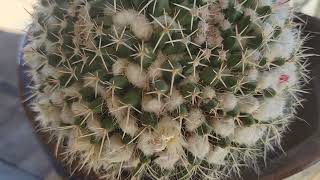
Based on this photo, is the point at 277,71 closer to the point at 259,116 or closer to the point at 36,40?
the point at 259,116

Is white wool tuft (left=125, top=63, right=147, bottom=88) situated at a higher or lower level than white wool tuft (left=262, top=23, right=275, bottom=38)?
lower

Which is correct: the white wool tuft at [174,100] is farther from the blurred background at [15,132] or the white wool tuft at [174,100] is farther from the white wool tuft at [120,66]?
the blurred background at [15,132]

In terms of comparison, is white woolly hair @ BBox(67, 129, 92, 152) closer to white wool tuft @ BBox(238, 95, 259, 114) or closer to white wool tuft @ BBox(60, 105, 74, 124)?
white wool tuft @ BBox(60, 105, 74, 124)

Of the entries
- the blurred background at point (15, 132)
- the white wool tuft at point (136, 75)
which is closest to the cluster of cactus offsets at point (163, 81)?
the white wool tuft at point (136, 75)

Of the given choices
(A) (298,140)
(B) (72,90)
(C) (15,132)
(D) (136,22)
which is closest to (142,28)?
(D) (136,22)

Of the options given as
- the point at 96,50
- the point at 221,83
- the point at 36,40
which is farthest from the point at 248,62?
the point at 36,40

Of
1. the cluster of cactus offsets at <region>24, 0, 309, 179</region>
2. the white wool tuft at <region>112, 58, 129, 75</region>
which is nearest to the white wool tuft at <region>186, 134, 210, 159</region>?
the cluster of cactus offsets at <region>24, 0, 309, 179</region>
